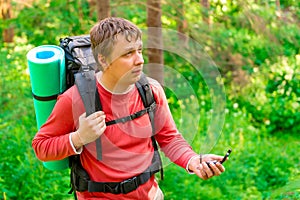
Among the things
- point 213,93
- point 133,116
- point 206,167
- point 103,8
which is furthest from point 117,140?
point 103,8

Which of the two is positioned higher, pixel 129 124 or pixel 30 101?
pixel 129 124

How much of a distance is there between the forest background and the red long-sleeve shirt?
29 cm

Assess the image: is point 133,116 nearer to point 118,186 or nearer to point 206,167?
point 118,186

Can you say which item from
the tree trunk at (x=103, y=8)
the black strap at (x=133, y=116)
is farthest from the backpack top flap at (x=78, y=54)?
the tree trunk at (x=103, y=8)

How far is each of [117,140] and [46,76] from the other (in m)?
0.61

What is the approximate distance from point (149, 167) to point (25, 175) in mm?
2692

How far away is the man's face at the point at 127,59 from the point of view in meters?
2.90

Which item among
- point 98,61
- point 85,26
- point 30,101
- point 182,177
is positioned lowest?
point 182,177

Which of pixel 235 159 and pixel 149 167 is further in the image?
pixel 235 159

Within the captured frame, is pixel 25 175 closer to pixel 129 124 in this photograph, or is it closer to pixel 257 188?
pixel 129 124

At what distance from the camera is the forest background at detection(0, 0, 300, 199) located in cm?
559

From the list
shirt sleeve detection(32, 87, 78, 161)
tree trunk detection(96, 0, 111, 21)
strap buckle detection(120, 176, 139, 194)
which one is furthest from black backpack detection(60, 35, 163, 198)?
tree trunk detection(96, 0, 111, 21)

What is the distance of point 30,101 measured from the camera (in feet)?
25.8

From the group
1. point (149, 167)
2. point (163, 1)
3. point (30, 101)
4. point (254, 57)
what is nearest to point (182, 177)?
point (30, 101)
